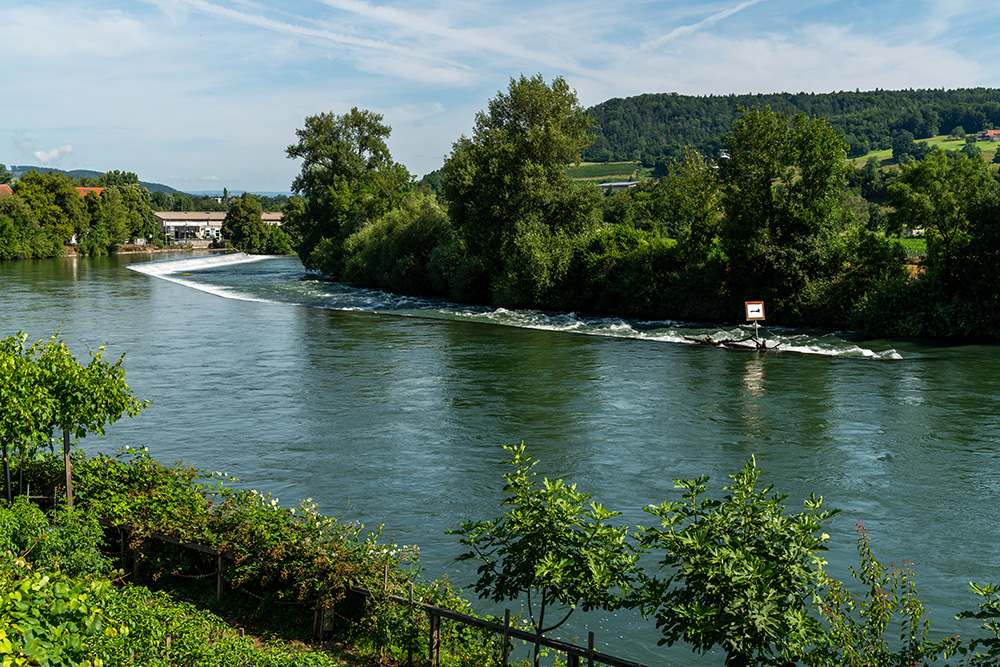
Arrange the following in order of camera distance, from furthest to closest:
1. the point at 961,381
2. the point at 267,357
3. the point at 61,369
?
the point at 267,357 → the point at 961,381 → the point at 61,369

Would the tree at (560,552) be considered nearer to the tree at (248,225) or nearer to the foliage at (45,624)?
the foliage at (45,624)

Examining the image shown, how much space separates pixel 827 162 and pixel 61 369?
40.0 m

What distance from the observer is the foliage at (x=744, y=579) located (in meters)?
6.54

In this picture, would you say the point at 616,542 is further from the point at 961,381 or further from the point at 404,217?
the point at 404,217

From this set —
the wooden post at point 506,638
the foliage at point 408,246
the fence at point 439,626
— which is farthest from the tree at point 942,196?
the wooden post at point 506,638

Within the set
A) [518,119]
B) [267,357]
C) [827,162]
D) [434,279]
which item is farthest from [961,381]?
[434,279]

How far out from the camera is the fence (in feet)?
25.3

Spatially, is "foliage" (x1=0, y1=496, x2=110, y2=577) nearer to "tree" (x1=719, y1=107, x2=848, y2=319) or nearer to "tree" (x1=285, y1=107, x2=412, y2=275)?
"tree" (x1=719, y1=107, x2=848, y2=319)

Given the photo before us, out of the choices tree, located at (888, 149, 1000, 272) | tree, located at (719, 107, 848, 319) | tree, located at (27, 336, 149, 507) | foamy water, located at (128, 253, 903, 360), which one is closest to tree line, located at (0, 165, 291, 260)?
foamy water, located at (128, 253, 903, 360)

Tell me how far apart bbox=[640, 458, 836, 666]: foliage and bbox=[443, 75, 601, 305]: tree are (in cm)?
4637

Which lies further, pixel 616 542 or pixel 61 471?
pixel 61 471

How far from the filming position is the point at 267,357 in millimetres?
35719

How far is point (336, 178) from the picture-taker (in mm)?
90750

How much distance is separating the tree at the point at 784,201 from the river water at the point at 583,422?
4.16 meters
